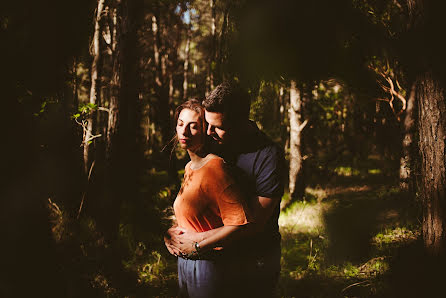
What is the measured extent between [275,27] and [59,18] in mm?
2684

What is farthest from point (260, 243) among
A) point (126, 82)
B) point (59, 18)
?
point (126, 82)

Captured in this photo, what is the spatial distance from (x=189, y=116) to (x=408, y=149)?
25.6ft

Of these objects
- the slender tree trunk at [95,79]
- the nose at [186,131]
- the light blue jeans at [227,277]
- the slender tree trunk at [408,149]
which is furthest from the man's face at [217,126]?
the slender tree trunk at [408,149]

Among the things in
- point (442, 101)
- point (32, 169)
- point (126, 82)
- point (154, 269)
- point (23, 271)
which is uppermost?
point (126, 82)

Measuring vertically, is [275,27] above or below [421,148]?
above

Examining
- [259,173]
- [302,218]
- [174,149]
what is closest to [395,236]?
[302,218]

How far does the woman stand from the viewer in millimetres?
1990

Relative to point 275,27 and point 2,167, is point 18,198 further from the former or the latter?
point 275,27

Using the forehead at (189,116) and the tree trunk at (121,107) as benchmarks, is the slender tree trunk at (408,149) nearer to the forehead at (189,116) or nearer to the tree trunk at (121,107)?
the tree trunk at (121,107)

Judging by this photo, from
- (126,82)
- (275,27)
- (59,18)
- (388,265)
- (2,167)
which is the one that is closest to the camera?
(2,167)

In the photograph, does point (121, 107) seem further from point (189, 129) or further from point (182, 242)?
point (182, 242)

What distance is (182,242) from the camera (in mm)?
2139

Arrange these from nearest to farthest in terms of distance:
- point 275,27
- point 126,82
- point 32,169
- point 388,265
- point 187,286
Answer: point 187,286
point 32,169
point 275,27
point 388,265
point 126,82

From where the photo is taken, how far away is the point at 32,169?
8.45 ft
